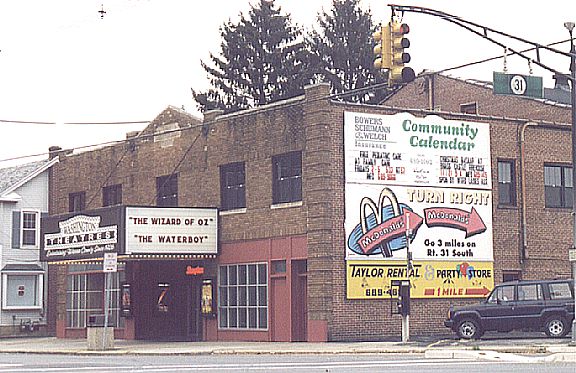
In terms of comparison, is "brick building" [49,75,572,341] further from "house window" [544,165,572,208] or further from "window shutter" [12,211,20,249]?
"window shutter" [12,211,20,249]

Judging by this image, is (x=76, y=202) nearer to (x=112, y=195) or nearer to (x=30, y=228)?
(x=112, y=195)

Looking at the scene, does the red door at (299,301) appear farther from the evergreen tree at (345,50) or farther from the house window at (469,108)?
the evergreen tree at (345,50)

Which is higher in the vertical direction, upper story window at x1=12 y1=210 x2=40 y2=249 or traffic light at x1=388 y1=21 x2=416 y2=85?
traffic light at x1=388 y1=21 x2=416 y2=85

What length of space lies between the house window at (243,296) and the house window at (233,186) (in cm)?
217

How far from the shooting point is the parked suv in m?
32.6

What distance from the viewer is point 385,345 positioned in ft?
107

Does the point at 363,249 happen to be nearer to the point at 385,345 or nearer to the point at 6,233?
the point at 385,345

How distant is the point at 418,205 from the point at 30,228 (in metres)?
22.9

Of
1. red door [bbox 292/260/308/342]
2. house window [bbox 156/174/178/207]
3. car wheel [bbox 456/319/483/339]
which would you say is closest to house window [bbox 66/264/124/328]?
house window [bbox 156/174/178/207]

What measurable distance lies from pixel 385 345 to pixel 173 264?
12.5 m

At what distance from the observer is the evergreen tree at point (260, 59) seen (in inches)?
2921

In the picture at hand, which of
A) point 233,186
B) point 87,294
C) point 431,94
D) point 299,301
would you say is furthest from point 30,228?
point 299,301

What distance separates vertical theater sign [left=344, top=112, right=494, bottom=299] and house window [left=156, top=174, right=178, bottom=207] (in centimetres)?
924

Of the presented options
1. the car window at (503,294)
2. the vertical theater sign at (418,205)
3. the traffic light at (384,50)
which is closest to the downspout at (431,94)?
the vertical theater sign at (418,205)
